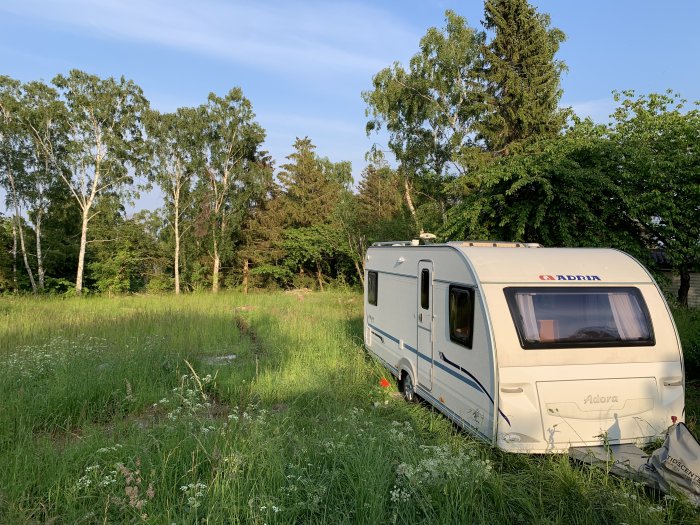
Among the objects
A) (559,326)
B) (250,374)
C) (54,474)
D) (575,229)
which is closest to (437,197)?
(575,229)

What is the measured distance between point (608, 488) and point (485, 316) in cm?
174

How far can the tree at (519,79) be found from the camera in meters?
21.0

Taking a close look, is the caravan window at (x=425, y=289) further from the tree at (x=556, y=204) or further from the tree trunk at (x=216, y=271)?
the tree trunk at (x=216, y=271)

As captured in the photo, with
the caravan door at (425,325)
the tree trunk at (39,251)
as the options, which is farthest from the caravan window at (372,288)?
the tree trunk at (39,251)

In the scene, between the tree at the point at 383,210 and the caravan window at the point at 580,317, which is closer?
the caravan window at the point at 580,317

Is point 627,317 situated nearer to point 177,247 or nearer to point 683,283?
point 683,283

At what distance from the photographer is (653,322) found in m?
4.72

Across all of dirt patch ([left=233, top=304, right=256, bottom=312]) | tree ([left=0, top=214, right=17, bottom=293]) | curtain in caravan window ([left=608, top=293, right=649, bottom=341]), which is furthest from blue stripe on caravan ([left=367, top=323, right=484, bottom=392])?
tree ([left=0, top=214, right=17, bottom=293])

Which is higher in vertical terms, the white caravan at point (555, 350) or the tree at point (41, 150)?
the tree at point (41, 150)

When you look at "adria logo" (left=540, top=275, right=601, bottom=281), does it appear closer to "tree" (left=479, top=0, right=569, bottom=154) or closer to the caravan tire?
the caravan tire

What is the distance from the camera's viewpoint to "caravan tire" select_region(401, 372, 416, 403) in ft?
21.9

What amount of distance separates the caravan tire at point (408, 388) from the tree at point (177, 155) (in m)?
24.1

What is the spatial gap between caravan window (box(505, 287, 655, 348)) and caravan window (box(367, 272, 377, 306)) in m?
4.39

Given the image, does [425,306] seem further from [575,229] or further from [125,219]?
[125,219]
